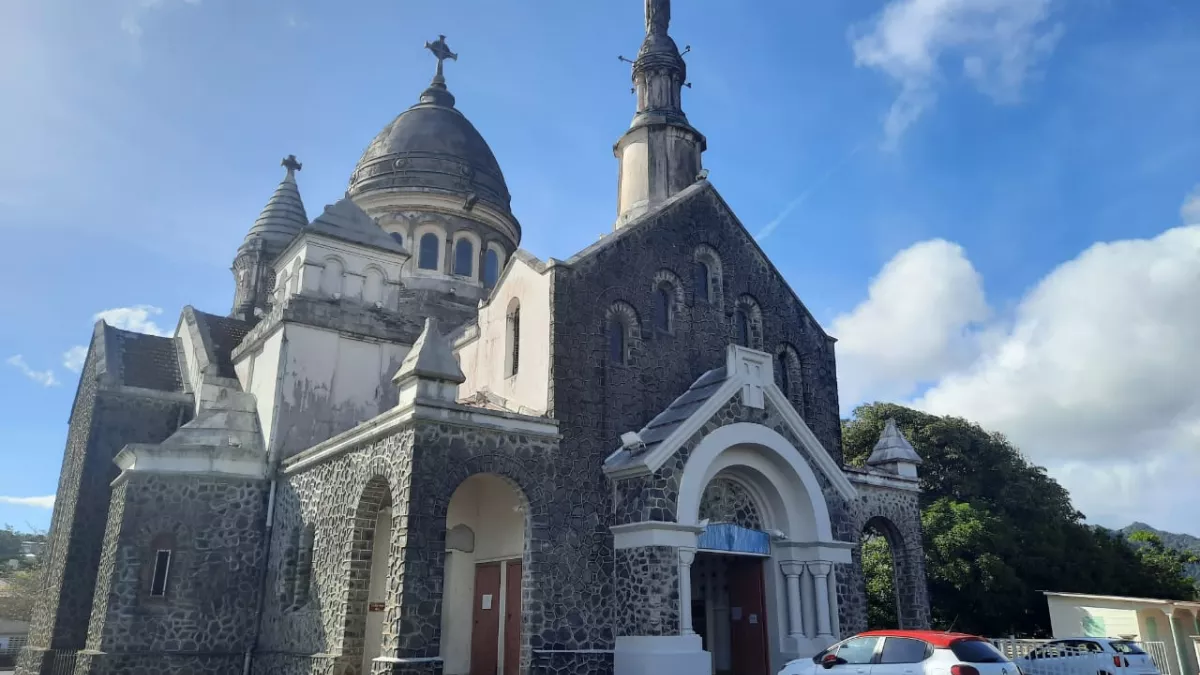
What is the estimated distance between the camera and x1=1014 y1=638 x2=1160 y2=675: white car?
16750mm

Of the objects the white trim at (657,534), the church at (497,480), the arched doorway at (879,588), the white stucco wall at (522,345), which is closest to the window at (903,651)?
the church at (497,480)

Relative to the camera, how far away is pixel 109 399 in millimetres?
22156

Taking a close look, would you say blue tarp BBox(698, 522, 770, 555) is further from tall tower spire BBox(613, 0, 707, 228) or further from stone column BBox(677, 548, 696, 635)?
tall tower spire BBox(613, 0, 707, 228)

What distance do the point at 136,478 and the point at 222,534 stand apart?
2.07m

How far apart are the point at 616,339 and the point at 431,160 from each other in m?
12.9

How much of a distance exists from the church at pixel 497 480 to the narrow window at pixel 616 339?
5 cm

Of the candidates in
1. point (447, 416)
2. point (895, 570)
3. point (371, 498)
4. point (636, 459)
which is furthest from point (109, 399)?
point (895, 570)

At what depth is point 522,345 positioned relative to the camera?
18375 millimetres

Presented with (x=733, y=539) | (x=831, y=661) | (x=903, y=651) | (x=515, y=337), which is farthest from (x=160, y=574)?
(x=903, y=651)

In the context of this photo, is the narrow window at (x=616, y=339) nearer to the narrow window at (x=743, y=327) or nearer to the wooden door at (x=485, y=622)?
the narrow window at (x=743, y=327)

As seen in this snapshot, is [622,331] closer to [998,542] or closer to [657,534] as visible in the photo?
[657,534]

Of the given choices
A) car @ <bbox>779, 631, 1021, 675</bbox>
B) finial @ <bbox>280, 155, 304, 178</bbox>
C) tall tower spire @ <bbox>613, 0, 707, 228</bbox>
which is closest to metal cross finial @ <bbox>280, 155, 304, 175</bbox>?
finial @ <bbox>280, 155, 304, 178</bbox>

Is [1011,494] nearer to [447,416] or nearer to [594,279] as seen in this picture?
[594,279]

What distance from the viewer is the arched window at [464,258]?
28.0 metres
